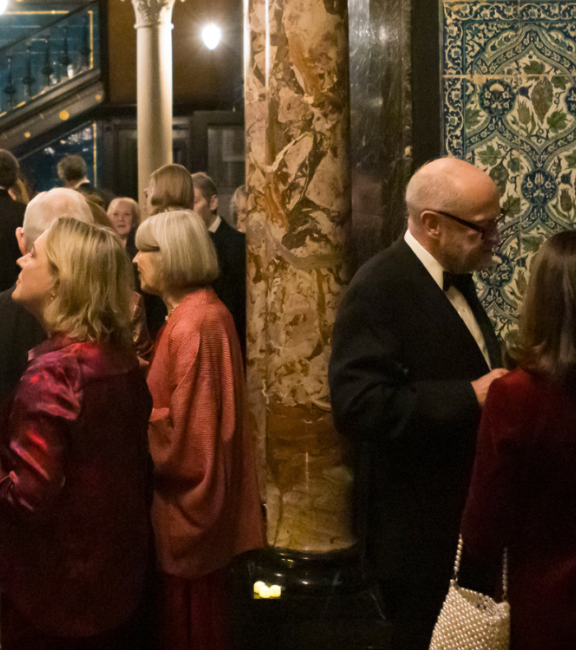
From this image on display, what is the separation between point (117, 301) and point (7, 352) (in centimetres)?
62

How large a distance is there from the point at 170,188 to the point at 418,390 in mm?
2257

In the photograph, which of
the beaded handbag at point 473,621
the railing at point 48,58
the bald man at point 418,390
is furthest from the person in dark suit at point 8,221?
A: the railing at point 48,58

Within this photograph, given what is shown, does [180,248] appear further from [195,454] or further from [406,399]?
[406,399]

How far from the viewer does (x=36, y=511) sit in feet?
6.35

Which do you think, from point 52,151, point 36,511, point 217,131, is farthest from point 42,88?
point 36,511

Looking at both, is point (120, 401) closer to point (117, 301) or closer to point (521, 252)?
point (117, 301)

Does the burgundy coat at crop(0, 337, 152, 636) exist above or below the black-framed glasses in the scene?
below

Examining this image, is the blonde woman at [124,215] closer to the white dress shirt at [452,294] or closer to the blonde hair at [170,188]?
the blonde hair at [170,188]

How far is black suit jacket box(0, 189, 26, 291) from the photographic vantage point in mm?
4004

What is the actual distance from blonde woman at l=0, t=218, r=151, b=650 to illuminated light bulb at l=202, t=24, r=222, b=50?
1054 cm

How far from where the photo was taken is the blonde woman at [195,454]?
270 cm

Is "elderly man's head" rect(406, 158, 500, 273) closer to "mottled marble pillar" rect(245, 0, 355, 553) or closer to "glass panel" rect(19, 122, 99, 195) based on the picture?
"mottled marble pillar" rect(245, 0, 355, 553)

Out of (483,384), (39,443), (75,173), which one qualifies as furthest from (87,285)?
(75,173)

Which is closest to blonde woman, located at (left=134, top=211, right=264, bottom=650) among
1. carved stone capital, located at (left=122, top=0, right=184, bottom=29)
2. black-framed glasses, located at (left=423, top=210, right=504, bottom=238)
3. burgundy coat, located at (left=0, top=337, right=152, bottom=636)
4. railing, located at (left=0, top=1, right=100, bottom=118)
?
burgundy coat, located at (left=0, top=337, right=152, bottom=636)
